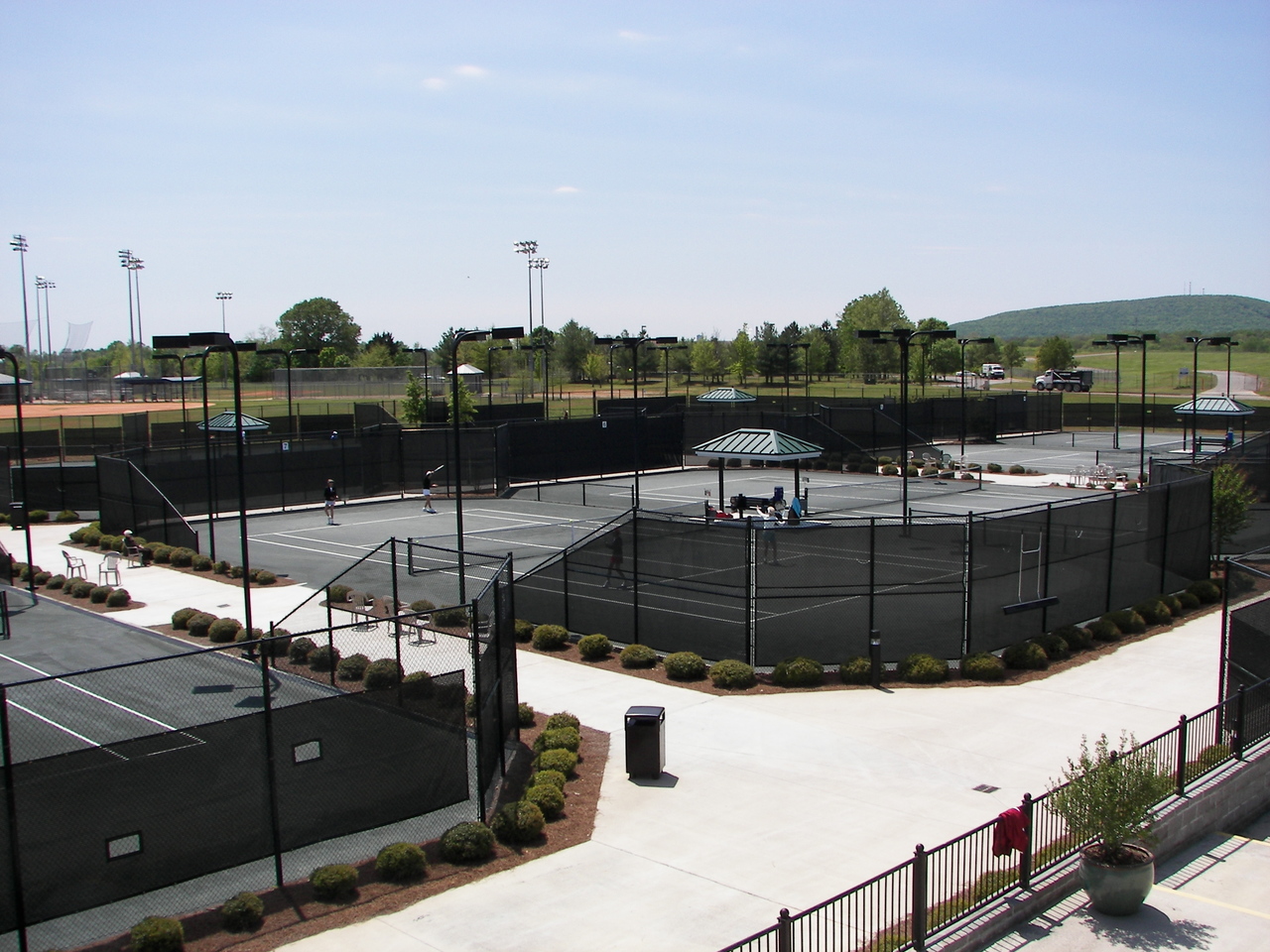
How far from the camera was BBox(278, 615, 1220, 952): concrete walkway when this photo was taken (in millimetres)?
10875

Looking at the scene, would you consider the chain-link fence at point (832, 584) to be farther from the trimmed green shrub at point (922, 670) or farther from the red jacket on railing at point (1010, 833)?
the red jacket on railing at point (1010, 833)

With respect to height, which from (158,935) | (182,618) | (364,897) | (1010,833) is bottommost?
(364,897)

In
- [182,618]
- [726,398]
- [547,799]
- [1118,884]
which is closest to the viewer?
[1118,884]

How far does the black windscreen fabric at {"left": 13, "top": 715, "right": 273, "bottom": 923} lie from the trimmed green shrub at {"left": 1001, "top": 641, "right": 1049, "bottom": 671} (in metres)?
13.6

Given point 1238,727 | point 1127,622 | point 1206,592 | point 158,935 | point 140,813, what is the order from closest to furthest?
point 158,935
point 140,813
point 1238,727
point 1127,622
point 1206,592

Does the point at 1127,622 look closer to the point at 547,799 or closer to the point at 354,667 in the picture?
the point at 547,799

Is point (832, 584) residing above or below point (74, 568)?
above

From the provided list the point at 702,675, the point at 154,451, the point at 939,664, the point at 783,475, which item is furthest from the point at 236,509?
the point at 939,664

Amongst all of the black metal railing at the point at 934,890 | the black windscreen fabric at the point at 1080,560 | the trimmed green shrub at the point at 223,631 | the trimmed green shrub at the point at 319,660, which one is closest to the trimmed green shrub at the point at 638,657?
the trimmed green shrub at the point at 319,660

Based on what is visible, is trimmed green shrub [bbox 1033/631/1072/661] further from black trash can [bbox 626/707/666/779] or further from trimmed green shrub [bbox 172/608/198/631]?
trimmed green shrub [bbox 172/608/198/631]

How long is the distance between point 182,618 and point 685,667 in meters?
12.1

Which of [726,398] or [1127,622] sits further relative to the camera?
[726,398]

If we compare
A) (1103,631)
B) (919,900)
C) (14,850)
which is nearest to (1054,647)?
(1103,631)

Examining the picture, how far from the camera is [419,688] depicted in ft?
42.1
